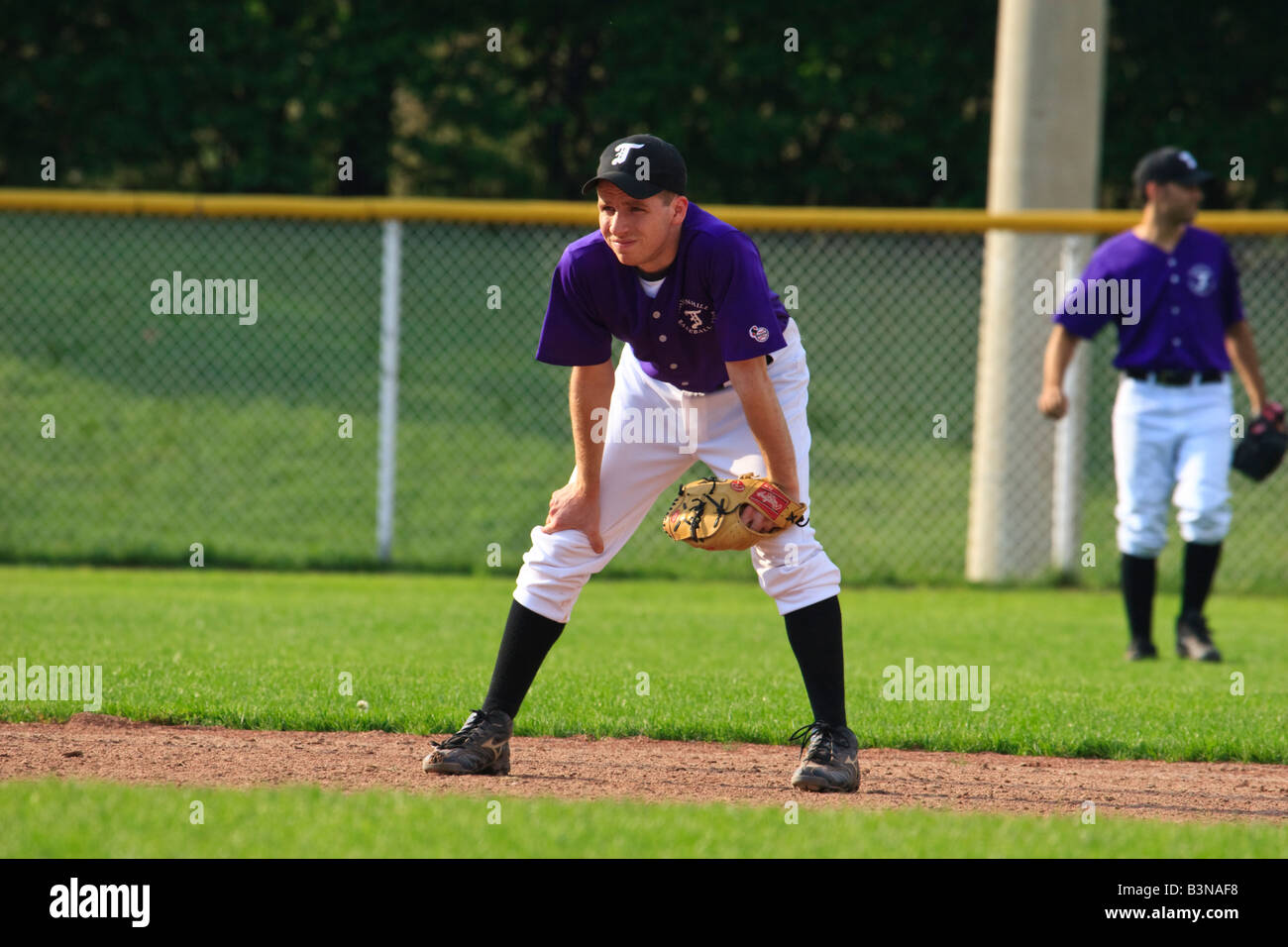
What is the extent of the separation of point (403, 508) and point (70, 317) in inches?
216

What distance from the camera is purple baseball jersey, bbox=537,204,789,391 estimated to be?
12.6ft

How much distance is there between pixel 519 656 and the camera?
167 inches

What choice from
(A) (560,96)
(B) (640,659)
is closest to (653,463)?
(B) (640,659)

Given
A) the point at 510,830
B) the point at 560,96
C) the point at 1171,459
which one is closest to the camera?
the point at 510,830

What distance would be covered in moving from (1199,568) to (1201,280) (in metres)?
1.45

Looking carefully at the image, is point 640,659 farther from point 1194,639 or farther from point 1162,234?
point 1162,234

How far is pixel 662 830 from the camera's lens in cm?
329

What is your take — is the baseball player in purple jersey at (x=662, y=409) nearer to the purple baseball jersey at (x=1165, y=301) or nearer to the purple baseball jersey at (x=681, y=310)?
the purple baseball jersey at (x=681, y=310)

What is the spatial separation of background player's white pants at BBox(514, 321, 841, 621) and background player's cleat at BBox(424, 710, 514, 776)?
0.37m

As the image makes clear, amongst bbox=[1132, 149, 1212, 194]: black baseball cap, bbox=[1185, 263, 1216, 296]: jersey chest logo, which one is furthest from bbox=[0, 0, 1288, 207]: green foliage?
bbox=[1185, 263, 1216, 296]: jersey chest logo

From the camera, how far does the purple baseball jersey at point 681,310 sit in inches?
152

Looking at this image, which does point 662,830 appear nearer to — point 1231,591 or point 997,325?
point 997,325

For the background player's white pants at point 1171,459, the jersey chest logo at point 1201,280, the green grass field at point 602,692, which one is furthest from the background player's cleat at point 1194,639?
the jersey chest logo at point 1201,280

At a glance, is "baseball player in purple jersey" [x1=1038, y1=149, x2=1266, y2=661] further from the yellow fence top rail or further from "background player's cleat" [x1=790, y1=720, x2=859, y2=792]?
"background player's cleat" [x1=790, y1=720, x2=859, y2=792]
